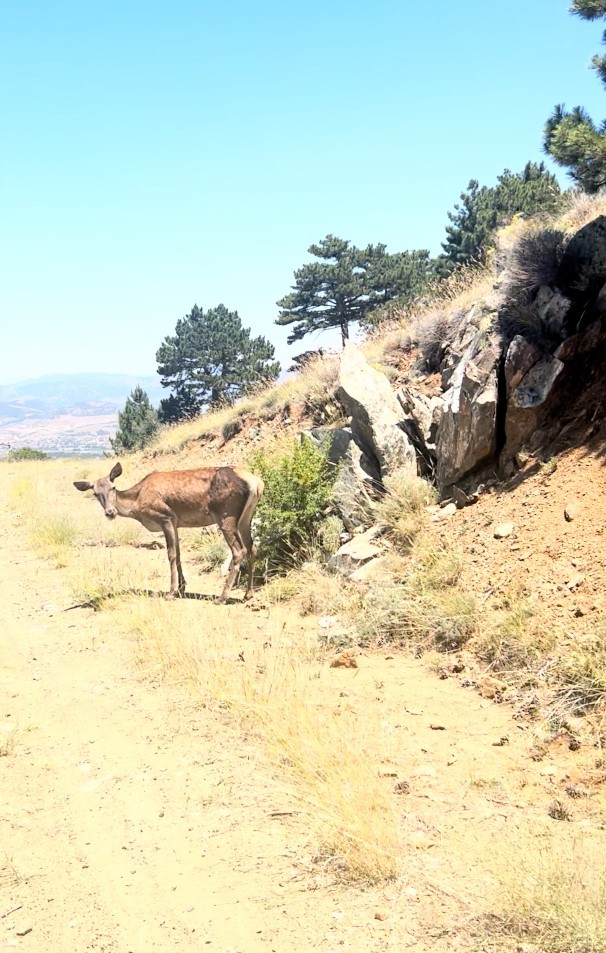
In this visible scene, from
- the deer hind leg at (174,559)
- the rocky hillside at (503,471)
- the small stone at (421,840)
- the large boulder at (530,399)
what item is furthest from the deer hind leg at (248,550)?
the small stone at (421,840)

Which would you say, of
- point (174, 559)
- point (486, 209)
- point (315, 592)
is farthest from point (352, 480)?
point (486, 209)

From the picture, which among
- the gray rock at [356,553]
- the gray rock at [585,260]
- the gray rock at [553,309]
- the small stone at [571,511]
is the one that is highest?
the gray rock at [585,260]

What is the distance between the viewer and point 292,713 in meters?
6.80

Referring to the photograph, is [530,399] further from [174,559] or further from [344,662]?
[174,559]

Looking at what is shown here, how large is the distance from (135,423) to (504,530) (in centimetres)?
3687

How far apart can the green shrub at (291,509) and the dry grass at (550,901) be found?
844 cm

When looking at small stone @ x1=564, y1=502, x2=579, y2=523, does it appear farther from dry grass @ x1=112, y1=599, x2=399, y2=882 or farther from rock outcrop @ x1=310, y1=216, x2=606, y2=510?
dry grass @ x1=112, y1=599, x2=399, y2=882

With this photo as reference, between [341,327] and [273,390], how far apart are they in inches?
770

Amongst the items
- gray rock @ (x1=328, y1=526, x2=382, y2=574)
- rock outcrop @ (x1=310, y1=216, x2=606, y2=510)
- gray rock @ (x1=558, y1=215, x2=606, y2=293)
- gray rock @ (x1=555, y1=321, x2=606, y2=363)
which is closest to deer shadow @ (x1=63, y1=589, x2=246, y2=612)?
gray rock @ (x1=328, y1=526, x2=382, y2=574)

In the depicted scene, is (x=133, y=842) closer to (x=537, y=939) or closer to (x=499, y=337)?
(x=537, y=939)

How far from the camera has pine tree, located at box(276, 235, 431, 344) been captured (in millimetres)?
41438

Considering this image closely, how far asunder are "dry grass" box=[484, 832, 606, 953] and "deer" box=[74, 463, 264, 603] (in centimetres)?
767

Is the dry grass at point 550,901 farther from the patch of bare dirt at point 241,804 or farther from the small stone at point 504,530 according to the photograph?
the small stone at point 504,530

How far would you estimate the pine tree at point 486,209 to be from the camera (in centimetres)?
2914
